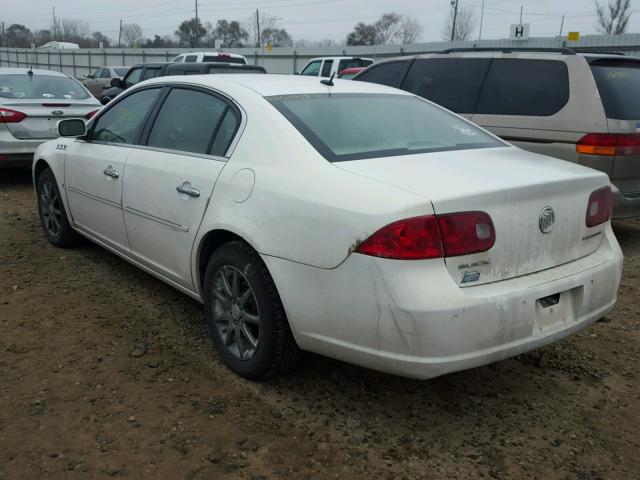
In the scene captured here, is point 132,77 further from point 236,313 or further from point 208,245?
point 236,313

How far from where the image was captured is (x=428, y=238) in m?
2.40

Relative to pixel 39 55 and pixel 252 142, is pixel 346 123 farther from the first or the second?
pixel 39 55

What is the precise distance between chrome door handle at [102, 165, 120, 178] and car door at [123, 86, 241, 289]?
0.16m

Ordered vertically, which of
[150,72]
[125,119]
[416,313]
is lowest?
[416,313]

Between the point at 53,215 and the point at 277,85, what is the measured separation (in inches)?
112

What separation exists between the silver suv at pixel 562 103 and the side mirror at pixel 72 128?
356 centimetres

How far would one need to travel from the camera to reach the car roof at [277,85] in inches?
134

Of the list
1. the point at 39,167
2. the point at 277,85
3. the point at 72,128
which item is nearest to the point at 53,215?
the point at 39,167

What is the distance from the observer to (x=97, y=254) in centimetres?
525

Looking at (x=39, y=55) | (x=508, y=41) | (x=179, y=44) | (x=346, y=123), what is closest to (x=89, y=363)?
(x=346, y=123)

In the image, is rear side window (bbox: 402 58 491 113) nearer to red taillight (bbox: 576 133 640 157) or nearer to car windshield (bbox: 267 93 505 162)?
red taillight (bbox: 576 133 640 157)

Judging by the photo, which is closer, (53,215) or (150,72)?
(53,215)

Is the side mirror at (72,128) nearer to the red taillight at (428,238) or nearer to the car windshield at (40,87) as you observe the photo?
the red taillight at (428,238)

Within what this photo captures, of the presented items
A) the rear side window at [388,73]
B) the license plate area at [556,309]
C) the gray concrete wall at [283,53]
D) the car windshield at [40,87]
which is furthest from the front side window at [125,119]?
the gray concrete wall at [283,53]
